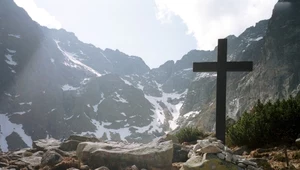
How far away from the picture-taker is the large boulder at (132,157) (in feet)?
32.8

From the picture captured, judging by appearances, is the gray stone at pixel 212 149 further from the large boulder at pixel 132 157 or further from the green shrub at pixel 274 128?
the green shrub at pixel 274 128

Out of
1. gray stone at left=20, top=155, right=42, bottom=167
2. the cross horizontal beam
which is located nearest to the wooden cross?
the cross horizontal beam

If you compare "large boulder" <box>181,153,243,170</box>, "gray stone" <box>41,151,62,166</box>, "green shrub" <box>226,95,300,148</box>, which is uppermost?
"green shrub" <box>226,95,300,148</box>

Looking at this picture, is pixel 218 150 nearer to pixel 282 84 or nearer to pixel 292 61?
pixel 282 84

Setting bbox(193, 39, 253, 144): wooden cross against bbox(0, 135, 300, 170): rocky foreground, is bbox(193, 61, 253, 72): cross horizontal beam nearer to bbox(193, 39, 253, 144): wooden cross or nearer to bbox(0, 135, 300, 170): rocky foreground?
bbox(193, 39, 253, 144): wooden cross

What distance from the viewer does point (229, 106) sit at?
162 meters

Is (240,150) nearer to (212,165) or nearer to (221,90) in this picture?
(221,90)

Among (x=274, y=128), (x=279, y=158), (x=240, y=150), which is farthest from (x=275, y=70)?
(x=279, y=158)

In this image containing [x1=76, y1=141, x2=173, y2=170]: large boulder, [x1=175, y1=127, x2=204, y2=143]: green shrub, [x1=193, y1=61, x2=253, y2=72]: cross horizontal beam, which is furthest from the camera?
[x1=175, y1=127, x2=204, y2=143]: green shrub

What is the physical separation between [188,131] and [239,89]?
153984mm

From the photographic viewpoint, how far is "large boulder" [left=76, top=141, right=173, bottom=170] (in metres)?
10.00

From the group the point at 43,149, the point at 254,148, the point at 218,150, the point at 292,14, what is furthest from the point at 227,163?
the point at 292,14

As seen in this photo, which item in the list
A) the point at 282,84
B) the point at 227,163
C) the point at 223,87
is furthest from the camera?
the point at 282,84

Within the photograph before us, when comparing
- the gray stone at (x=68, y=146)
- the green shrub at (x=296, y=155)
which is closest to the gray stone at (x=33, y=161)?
the gray stone at (x=68, y=146)
